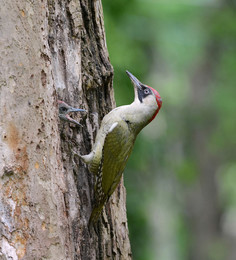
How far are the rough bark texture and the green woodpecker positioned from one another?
0.46ft

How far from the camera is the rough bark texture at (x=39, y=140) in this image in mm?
3307

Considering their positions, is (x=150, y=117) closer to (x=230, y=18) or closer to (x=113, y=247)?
(x=113, y=247)

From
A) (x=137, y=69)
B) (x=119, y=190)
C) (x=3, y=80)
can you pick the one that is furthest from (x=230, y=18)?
(x=3, y=80)

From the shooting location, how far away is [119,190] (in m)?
4.91

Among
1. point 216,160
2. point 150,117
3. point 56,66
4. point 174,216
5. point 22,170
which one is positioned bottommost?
point 174,216

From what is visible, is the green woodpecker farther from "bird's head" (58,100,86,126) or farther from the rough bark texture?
"bird's head" (58,100,86,126)

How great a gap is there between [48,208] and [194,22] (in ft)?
43.7

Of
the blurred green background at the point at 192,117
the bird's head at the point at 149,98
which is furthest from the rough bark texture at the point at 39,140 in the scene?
the blurred green background at the point at 192,117

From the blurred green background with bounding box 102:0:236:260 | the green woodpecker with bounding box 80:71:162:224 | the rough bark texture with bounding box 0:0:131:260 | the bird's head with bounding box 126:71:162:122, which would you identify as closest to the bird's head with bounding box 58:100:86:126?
the rough bark texture with bounding box 0:0:131:260

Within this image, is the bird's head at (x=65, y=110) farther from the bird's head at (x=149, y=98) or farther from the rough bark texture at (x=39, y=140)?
the bird's head at (x=149, y=98)

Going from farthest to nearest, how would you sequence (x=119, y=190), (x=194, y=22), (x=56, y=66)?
1. (x=194, y=22)
2. (x=119, y=190)
3. (x=56, y=66)

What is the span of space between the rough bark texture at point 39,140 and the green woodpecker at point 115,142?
0.14 metres

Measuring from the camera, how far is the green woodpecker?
446cm

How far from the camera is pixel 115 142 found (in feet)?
16.5
